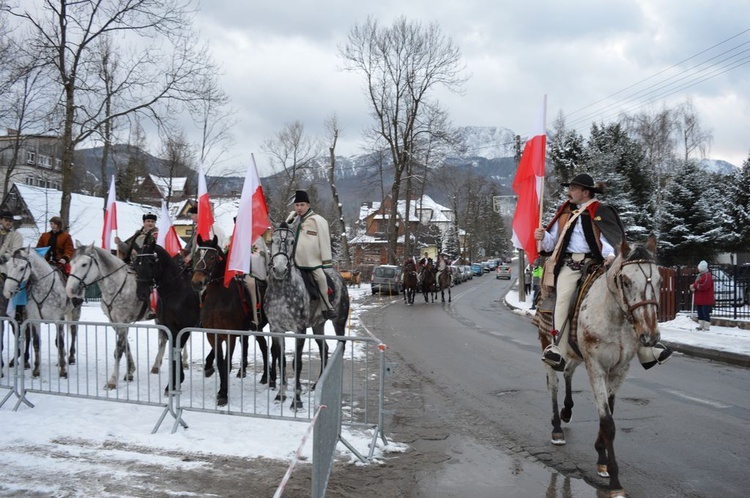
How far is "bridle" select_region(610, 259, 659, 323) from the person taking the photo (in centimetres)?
471

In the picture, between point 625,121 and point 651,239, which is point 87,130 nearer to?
point 651,239

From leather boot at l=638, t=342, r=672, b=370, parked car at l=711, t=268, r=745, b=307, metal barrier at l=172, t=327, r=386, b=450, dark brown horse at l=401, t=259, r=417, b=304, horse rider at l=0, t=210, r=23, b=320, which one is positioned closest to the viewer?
leather boot at l=638, t=342, r=672, b=370

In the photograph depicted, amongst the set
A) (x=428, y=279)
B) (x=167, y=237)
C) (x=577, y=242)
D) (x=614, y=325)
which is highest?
(x=167, y=237)

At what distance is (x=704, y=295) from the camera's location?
1614 centimetres

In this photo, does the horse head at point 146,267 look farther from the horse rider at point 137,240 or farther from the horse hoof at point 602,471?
the horse hoof at point 602,471

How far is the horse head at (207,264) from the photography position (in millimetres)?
7729

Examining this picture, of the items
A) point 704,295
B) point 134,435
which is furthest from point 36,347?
point 704,295

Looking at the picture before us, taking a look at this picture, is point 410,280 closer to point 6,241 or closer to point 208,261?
point 6,241

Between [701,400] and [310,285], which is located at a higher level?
[310,285]

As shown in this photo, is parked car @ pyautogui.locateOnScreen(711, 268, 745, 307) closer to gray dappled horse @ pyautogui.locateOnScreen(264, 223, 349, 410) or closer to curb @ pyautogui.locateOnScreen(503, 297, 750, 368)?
curb @ pyautogui.locateOnScreen(503, 297, 750, 368)

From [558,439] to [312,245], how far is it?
385 cm

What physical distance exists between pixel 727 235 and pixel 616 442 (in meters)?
28.1

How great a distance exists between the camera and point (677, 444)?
6.11 metres

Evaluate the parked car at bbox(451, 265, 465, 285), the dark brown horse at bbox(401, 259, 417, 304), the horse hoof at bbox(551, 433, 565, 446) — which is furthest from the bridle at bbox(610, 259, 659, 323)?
the parked car at bbox(451, 265, 465, 285)
